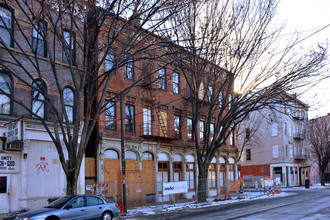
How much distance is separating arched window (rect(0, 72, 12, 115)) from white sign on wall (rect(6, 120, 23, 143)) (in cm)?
133

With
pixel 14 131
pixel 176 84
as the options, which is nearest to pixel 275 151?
pixel 176 84

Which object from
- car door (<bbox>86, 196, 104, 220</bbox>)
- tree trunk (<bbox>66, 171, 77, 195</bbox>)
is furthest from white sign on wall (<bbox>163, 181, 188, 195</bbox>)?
tree trunk (<bbox>66, 171, 77, 195</bbox>)

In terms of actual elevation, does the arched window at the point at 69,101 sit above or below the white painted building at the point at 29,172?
above

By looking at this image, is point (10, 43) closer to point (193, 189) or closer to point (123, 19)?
point (123, 19)

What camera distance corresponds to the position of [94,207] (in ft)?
47.1

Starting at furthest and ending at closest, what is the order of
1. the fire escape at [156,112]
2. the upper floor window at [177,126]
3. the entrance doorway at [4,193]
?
the upper floor window at [177,126], the fire escape at [156,112], the entrance doorway at [4,193]

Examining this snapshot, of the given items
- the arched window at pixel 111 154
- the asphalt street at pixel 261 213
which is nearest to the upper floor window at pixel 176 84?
the arched window at pixel 111 154

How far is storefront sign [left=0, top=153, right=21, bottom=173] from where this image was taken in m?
17.2

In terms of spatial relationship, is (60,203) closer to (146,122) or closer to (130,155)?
(130,155)

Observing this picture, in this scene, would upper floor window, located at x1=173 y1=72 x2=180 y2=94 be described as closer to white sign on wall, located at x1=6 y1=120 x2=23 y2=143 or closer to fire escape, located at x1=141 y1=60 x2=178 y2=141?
fire escape, located at x1=141 y1=60 x2=178 y2=141

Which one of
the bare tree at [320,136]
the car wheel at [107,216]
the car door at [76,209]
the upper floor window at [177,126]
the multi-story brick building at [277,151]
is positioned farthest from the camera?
the multi-story brick building at [277,151]

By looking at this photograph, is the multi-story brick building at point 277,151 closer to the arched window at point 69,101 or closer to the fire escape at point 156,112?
the fire escape at point 156,112

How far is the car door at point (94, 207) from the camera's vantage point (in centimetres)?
1403

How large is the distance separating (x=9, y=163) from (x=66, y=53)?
6.71 metres
